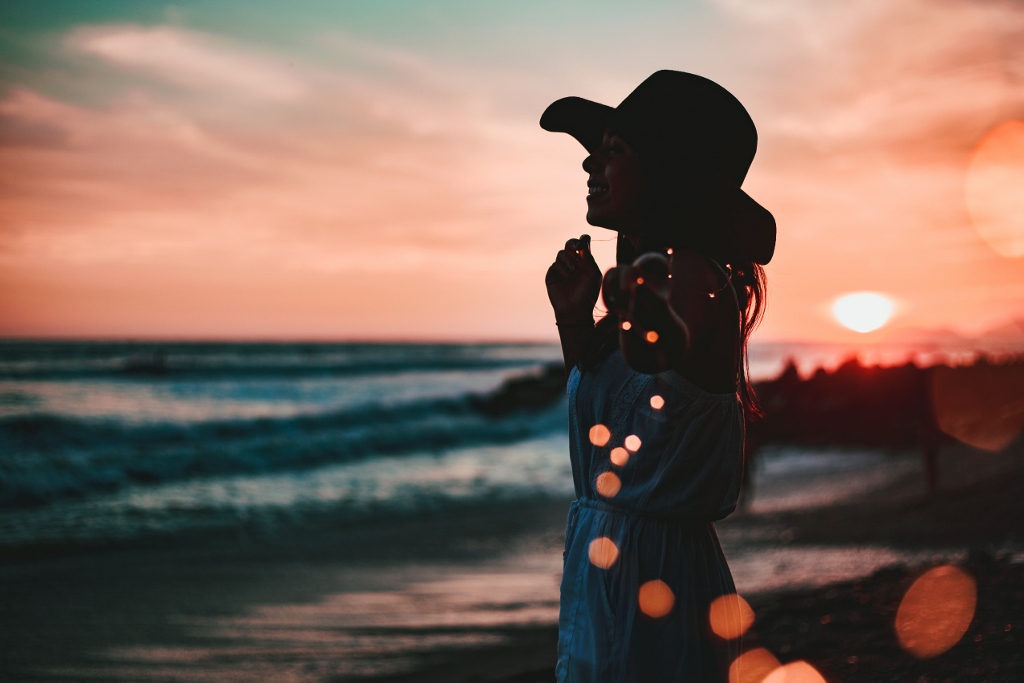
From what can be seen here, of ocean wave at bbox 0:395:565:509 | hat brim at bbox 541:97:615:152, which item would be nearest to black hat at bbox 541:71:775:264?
hat brim at bbox 541:97:615:152

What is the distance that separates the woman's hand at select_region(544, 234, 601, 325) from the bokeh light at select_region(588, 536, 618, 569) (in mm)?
541

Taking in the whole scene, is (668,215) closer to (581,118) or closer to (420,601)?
(581,118)

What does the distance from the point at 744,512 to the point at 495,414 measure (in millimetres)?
18947

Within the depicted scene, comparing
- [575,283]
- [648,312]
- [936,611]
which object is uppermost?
[575,283]

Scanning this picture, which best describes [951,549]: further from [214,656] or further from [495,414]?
[495,414]

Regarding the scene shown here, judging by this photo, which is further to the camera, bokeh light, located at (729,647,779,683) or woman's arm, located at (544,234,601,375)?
bokeh light, located at (729,647,779,683)

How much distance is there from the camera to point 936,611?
4.28 m

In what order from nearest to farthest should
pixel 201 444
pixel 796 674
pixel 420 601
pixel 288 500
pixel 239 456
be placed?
pixel 796 674 → pixel 420 601 → pixel 288 500 → pixel 239 456 → pixel 201 444

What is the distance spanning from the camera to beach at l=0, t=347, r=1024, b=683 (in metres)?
4.66

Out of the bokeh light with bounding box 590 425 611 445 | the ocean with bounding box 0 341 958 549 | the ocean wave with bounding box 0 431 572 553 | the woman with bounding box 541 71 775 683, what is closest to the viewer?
the woman with bounding box 541 71 775 683

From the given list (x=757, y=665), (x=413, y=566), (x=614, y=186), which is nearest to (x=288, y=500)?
(x=413, y=566)

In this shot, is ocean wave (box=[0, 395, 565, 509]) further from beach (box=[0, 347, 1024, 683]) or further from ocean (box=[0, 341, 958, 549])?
beach (box=[0, 347, 1024, 683])

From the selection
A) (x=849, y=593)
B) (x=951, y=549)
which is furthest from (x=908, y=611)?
(x=951, y=549)

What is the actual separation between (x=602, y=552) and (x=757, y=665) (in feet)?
9.25
